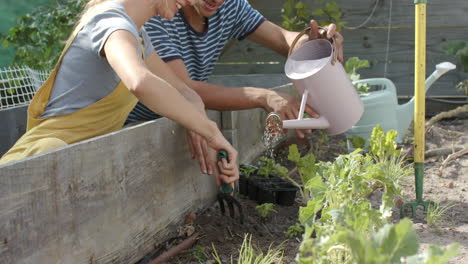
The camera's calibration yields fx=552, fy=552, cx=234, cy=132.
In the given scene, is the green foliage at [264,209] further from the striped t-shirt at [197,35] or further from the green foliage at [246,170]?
the striped t-shirt at [197,35]

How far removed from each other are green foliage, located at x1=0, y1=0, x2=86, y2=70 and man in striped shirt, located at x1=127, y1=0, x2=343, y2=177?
1.36 metres

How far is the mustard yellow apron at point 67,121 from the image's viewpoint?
1.74 metres

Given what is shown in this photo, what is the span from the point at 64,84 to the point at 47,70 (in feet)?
7.39

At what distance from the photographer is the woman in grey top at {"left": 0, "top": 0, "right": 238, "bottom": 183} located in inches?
Result: 62.2

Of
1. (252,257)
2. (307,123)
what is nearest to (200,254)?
(252,257)

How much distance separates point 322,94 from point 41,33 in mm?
2370

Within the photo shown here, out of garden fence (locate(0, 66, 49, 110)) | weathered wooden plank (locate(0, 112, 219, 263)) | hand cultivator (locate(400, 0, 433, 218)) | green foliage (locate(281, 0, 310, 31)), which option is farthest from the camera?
green foliage (locate(281, 0, 310, 31))

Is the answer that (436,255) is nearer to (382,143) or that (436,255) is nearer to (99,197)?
(99,197)

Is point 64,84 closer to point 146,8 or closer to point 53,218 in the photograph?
point 146,8

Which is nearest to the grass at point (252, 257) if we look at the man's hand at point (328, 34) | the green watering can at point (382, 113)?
the man's hand at point (328, 34)

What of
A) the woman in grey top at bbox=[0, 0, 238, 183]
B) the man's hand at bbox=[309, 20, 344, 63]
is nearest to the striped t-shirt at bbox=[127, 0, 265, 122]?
the woman in grey top at bbox=[0, 0, 238, 183]

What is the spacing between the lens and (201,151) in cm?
194

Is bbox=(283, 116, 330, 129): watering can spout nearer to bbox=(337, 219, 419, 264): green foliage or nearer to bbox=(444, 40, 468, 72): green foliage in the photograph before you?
bbox=(337, 219, 419, 264): green foliage

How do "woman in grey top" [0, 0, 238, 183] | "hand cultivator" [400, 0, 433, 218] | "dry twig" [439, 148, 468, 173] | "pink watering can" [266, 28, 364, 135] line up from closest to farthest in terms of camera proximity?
"woman in grey top" [0, 0, 238, 183] < "hand cultivator" [400, 0, 433, 218] < "pink watering can" [266, 28, 364, 135] < "dry twig" [439, 148, 468, 173]
